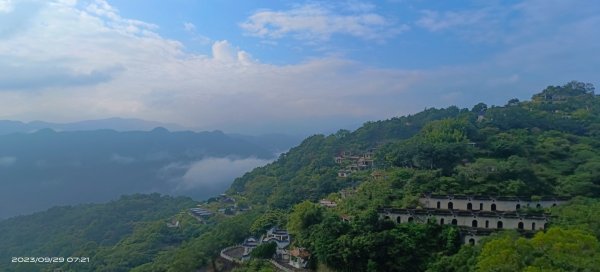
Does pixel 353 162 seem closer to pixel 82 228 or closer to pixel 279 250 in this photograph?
pixel 279 250

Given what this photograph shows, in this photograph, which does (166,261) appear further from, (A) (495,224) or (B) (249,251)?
(A) (495,224)

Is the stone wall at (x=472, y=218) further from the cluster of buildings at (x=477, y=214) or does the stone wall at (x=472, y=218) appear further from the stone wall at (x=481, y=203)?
the stone wall at (x=481, y=203)

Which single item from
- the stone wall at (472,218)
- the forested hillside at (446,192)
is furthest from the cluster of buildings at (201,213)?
the stone wall at (472,218)

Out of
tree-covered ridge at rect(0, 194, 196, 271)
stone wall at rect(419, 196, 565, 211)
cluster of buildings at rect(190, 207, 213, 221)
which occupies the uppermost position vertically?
stone wall at rect(419, 196, 565, 211)

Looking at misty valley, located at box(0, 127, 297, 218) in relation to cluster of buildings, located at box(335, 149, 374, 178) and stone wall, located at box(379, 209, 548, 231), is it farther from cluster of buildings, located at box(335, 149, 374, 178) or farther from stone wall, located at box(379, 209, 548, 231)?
stone wall, located at box(379, 209, 548, 231)

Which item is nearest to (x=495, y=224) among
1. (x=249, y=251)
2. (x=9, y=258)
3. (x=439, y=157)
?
(x=439, y=157)

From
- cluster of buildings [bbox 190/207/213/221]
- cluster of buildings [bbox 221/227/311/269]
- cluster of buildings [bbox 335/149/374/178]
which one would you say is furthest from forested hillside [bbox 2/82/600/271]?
cluster of buildings [bbox 190/207/213/221]

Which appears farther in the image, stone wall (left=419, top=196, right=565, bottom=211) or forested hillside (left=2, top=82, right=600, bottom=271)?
stone wall (left=419, top=196, right=565, bottom=211)

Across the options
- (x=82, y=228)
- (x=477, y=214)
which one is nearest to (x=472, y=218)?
(x=477, y=214)
